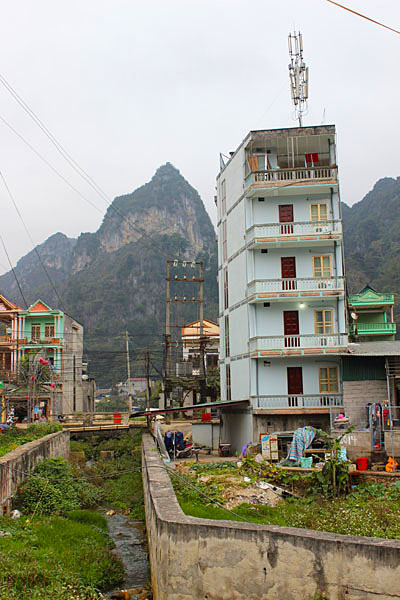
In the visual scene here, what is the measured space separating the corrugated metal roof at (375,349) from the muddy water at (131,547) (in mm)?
→ 12562

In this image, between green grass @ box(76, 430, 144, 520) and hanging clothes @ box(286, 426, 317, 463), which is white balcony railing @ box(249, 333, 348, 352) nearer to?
hanging clothes @ box(286, 426, 317, 463)

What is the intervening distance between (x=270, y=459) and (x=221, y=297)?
44.1 ft

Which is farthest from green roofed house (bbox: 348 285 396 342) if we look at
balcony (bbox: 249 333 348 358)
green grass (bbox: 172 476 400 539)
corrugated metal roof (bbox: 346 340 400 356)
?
green grass (bbox: 172 476 400 539)

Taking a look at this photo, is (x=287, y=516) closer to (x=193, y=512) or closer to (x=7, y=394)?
(x=193, y=512)

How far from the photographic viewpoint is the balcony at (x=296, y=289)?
28047mm

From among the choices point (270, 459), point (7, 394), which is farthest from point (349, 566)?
point (7, 394)

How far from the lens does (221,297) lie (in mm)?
34406

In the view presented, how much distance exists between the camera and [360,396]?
26.0 metres

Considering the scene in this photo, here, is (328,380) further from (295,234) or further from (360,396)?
(295,234)

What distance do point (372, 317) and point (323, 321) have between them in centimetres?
1227

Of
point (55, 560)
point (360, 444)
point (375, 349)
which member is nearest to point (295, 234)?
point (375, 349)

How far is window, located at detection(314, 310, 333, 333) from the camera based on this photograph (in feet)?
94.0

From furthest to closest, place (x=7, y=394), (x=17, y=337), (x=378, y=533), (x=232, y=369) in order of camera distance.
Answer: (x=17, y=337) < (x=7, y=394) < (x=232, y=369) < (x=378, y=533)

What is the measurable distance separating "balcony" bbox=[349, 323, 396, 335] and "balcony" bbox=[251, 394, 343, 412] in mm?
9725
